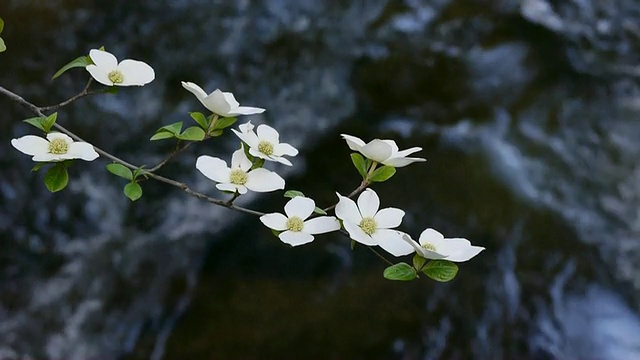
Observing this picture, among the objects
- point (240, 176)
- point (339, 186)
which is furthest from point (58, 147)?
point (339, 186)

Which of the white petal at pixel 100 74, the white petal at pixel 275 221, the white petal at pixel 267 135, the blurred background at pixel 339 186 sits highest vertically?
the blurred background at pixel 339 186

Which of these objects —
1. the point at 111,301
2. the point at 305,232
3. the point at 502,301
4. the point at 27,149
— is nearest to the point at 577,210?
the point at 502,301

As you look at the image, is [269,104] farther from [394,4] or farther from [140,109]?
[394,4]

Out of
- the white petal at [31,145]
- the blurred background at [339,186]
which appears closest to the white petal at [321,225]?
the white petal at [31,145]

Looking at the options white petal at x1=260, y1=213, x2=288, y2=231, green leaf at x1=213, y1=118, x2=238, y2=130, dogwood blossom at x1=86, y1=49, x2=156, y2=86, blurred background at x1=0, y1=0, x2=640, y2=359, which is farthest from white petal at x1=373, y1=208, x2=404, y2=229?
blurred background at x1=0, y1=0, x2=640, y2=359

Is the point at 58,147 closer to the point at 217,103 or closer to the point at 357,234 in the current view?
the point at 217,103

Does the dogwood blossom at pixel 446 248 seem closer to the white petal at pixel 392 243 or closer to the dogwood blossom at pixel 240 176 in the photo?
the white petal at pixel 392 243
